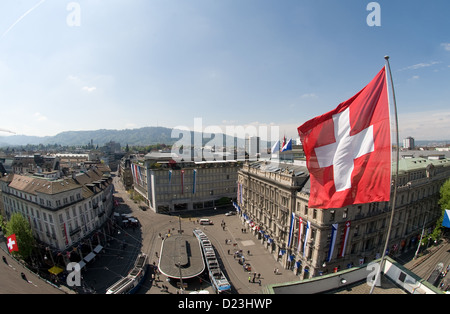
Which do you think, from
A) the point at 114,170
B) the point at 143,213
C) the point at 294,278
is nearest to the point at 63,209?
the point at 143,213

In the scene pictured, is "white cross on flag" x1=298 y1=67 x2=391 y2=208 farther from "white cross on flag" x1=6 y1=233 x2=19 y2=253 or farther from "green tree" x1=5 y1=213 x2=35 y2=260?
"green tree" x1=5 y1=213 x2=35 y2=260

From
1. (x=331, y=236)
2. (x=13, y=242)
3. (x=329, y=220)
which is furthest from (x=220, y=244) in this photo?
(x=13, y=242)

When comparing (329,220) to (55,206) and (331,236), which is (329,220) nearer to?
(331,236)

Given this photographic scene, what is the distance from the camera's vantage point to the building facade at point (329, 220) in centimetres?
3450

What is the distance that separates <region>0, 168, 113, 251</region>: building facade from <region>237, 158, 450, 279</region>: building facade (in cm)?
3979

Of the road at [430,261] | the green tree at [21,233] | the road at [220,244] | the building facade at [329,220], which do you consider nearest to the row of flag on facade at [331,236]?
the building facade at [329,220]

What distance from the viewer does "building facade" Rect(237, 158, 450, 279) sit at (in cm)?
3450

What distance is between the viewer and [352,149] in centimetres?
1355

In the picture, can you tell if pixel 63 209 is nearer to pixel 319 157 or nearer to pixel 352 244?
pixel 319 157

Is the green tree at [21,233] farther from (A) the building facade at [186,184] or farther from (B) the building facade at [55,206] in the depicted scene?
(A) the building facade at [186,184]

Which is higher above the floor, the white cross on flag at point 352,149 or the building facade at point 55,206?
the white cross on flag at point 352,149

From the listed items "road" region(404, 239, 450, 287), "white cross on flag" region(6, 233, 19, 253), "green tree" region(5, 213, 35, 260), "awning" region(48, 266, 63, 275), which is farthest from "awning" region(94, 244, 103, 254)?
"road" region(404, 239, 450, 287)

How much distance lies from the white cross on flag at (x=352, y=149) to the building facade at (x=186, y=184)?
61.6 metres
